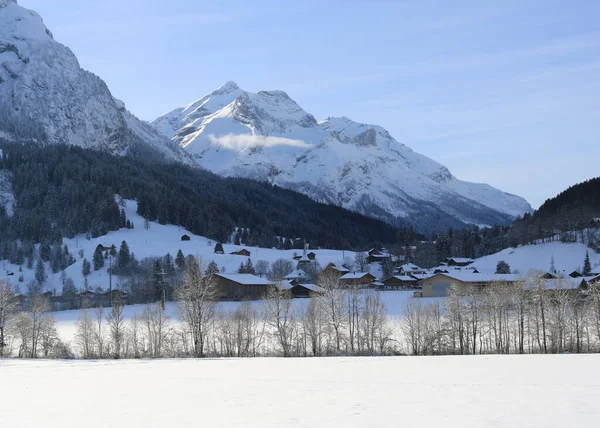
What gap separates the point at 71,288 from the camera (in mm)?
124875

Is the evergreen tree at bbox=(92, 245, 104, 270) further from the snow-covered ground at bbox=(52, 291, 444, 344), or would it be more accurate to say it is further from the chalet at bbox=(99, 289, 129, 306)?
the snow-covered ground at bbox=(52, 291, 444, 344)

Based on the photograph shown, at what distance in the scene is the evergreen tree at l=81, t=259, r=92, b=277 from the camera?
143 m

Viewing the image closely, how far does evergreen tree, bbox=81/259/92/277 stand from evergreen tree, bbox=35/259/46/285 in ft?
33.4

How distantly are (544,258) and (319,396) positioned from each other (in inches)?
5029

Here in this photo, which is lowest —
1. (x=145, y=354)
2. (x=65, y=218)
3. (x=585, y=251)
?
(x=145, y=354)

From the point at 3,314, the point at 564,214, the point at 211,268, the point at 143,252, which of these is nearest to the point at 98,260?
the point at 143,252

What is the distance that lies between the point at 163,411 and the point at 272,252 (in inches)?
6803

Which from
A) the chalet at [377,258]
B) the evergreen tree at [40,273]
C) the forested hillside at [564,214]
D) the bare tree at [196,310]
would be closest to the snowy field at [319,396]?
the bare tree at [196,310]

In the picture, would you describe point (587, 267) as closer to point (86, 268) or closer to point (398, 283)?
point (398, 283)

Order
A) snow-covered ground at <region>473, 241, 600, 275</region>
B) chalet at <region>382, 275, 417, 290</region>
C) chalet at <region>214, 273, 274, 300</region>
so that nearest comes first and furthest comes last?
A: 1. chalet at <region>214, 273, 274, 300</region>
2. snow-covered ground at <region>473, 241, 600, 275</region>
3. chalet at <region>382, 275, 417, 290</region>

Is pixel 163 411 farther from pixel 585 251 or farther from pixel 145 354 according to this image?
pixel 585 251

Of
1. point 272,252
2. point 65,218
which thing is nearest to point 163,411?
point 272,252

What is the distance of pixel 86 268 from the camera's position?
144125mm

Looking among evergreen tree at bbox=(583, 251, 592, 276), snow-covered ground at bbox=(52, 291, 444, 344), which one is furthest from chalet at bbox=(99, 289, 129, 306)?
evergreen tree at bbox=(583, 251, 592, 276)
